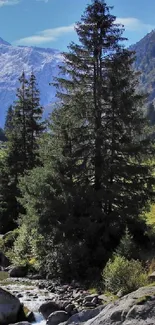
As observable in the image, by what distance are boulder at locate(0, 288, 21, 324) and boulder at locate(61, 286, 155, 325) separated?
270 inches

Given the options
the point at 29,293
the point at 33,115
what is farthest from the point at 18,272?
the point at 33,115

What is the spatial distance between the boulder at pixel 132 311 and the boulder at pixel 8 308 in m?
6.86

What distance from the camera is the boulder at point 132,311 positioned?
10.0 metres

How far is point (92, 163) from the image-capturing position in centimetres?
2616

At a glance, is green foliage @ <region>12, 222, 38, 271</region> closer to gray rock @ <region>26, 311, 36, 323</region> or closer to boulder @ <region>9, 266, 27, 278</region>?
boulder @ <region>9, 266, 27, 278</region>

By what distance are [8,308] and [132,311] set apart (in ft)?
27.2

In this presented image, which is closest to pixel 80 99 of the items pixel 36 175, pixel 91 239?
pixel 36 175

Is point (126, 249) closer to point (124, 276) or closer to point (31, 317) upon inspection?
point (124, 276)

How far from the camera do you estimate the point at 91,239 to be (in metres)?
24.2

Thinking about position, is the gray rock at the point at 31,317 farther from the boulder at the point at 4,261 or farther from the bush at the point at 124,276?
the boulder at the point at 4,261

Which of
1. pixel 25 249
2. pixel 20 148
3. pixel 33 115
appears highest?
pixel 33 115

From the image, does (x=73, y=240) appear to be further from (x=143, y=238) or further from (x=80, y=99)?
(x=80, y=99)

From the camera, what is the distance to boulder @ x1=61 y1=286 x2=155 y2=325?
10016 mm

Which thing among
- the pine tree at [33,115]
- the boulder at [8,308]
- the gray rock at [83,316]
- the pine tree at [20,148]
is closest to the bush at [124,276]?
the gray rock at [83,316]
